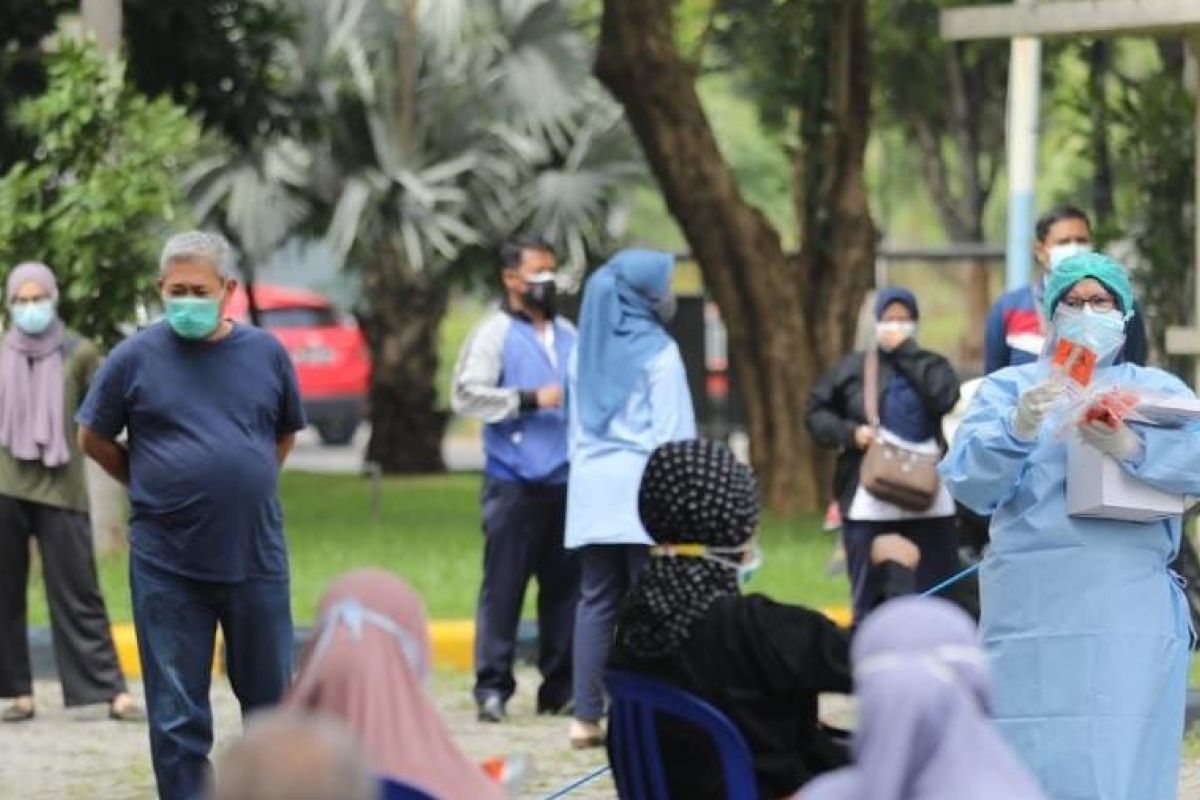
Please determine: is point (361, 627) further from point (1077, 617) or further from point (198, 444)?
point (198, 444)

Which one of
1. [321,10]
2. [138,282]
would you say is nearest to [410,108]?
[321,10]

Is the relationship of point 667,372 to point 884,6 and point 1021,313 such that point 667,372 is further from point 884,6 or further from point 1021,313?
point 884,6

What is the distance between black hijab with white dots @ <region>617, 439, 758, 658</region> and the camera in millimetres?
6301

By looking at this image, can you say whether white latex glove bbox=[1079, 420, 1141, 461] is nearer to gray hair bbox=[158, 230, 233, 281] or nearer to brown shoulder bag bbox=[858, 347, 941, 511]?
gray hair bbox=[158, 230, 233, 281]

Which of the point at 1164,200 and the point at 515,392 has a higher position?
the point at 1164,200

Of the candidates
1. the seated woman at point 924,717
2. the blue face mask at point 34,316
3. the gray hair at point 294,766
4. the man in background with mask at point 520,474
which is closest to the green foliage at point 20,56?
the blue face mask at point 34,316

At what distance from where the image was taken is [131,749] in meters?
11.5

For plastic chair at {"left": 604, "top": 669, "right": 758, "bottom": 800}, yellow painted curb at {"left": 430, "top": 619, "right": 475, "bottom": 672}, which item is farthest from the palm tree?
plastic chair at {"left": 604, "top": 669, "right": 758, "bottom": 800}

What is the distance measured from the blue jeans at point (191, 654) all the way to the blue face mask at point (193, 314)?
641 mm

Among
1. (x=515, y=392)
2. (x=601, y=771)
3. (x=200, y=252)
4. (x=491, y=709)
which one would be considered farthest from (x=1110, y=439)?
(x=491, y=709)

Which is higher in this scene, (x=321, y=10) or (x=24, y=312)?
(x=321, y=10)

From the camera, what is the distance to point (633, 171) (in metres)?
28.6

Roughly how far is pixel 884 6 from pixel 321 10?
15.7ft

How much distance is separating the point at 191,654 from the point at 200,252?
3.43ft
